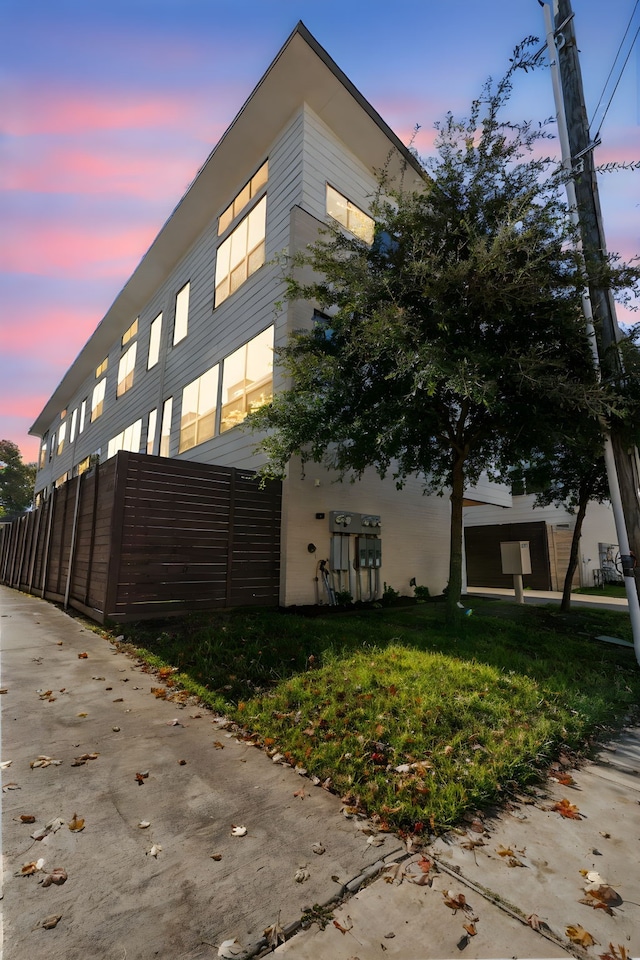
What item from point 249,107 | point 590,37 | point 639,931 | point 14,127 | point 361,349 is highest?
point 249,107

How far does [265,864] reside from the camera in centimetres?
229

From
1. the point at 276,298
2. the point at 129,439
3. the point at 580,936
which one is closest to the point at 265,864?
the point at 580,936

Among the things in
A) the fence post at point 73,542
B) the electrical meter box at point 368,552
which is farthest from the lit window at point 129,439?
the electrical meter box at point 368,552

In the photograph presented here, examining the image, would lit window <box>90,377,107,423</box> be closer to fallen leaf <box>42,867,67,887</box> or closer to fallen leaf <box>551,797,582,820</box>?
fallen leaf <box>42,867,67,887</box>

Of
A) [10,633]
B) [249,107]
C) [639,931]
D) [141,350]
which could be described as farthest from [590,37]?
[141,350]

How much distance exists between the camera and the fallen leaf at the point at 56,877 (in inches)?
83.7

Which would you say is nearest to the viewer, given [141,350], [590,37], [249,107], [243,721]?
[243,721]

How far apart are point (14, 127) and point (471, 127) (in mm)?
6873

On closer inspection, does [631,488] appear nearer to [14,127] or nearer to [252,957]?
[252,957]

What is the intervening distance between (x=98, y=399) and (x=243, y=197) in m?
13.8

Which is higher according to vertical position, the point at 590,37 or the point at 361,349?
the point at 590,37

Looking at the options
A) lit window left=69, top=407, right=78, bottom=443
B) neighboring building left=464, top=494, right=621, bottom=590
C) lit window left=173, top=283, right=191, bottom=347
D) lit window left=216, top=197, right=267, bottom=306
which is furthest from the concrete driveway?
lit window left=69, top=407, right=78, bottom=443

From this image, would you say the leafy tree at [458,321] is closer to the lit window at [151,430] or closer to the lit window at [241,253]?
the lit window at [241,253]

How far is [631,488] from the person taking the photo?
6730mm
